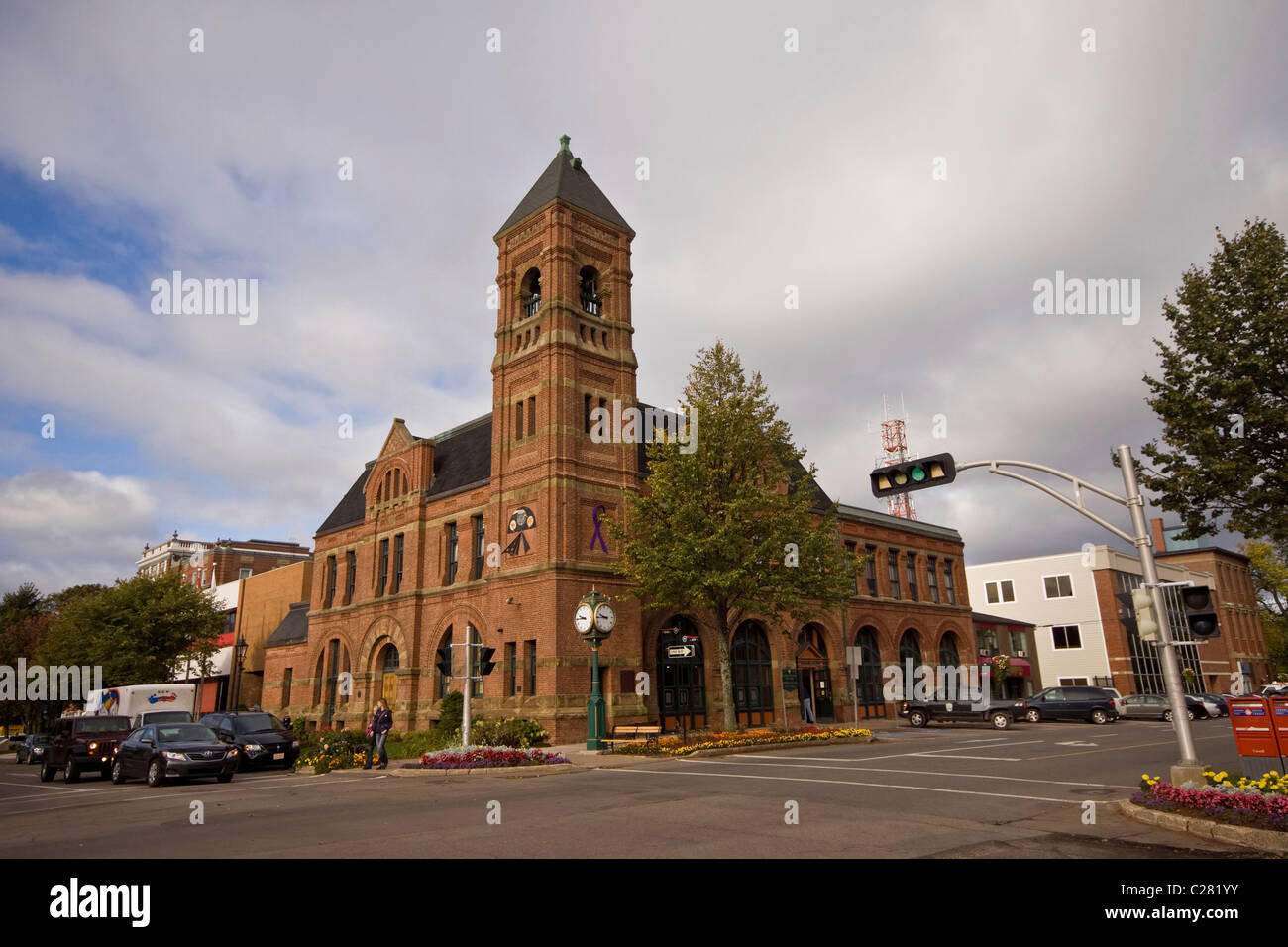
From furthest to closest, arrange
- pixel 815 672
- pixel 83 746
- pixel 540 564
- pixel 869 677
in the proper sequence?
pixel 869 677
pixel 815 672
pixel 540 564
pixel 83 746

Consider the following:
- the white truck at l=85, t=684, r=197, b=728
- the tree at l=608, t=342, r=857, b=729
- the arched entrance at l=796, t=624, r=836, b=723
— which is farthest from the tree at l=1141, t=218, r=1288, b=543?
the white truck at l=85, t=684, r=197, b=728

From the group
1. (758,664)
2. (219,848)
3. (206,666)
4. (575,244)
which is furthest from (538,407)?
(206,666)

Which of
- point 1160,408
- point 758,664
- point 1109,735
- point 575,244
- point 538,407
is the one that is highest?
point 575,244

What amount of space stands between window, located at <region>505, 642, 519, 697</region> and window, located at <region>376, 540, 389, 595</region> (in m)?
11.0

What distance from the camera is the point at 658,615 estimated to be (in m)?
32.0

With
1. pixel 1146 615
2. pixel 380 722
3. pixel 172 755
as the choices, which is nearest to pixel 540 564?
pixel 380 722

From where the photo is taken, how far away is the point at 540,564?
29750 millimetres

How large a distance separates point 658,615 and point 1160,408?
18.8m

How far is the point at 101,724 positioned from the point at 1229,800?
28496 millimetres

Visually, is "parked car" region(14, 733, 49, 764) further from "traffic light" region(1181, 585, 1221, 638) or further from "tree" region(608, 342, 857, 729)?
"traffic light" region(1181, 585, 1221, 638)

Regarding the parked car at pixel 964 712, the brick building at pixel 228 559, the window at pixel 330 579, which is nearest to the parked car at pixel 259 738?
the window at pixel 330 579

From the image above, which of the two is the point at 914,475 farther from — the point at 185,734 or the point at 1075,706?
the point at 1075,706

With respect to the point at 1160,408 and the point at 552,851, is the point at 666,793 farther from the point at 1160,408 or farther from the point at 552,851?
the point at 1160,408

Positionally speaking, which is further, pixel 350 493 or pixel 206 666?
pixel 206 666
